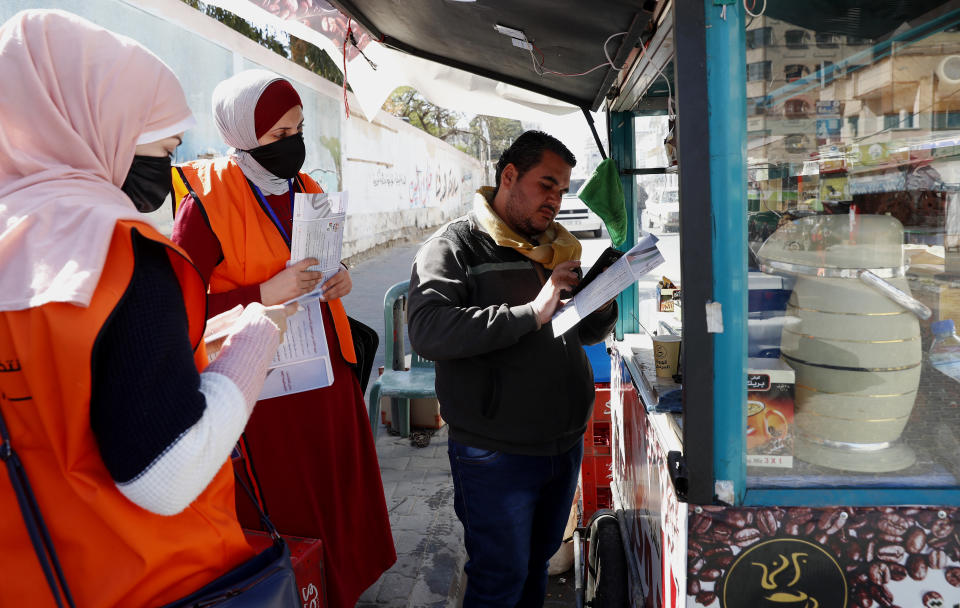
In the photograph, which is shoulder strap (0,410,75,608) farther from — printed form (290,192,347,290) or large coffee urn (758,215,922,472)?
large coffee urn (758,215,922,472)

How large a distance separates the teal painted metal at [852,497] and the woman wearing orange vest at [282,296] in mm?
1508

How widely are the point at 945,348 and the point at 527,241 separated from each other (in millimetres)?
1198

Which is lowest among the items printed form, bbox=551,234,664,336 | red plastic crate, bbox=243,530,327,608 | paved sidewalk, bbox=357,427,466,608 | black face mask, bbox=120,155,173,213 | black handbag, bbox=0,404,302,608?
paved sidewalk, bbox=357,427,466,608

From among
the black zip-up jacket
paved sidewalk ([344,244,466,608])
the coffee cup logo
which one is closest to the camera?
the coffee cup logo

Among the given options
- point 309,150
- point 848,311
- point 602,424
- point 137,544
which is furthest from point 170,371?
point 309,150

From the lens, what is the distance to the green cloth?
9.80ft

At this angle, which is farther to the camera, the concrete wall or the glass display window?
the concrete wall

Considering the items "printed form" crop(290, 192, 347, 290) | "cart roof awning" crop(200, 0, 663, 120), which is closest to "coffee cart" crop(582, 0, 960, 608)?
"cart roof awning" crop(200, 0, 663, 120)

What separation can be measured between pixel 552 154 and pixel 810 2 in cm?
94

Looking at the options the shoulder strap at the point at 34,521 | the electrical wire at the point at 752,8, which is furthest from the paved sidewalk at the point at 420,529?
the electrical wire at the point at 752,8

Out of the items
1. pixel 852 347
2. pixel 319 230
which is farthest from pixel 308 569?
pixel 852 347

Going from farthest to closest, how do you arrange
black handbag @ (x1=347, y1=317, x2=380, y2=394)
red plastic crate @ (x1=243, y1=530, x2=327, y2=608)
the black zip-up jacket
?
black handbag @ (x1=347, y1=317, x2=380, y2=394), the black zip-up jacket, red plastic crate @ (x1=243, y1=530, x2=327, y2=608)

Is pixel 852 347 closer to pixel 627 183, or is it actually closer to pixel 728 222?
pixel 728 222

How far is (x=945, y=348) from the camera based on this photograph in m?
1.41
